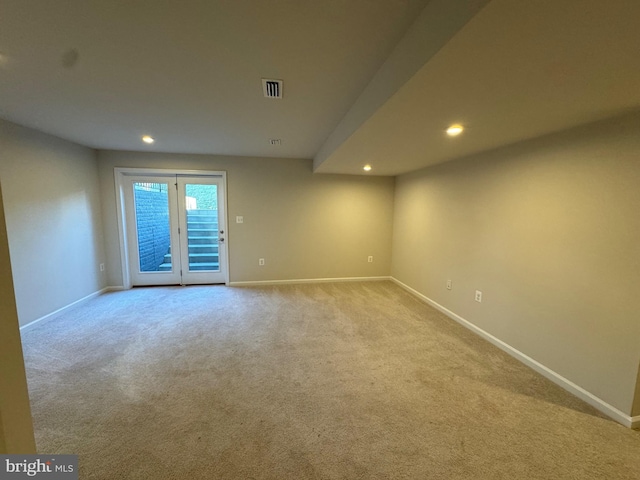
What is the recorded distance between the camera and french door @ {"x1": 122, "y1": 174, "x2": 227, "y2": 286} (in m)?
4.39

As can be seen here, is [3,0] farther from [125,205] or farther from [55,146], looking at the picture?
[125,205]

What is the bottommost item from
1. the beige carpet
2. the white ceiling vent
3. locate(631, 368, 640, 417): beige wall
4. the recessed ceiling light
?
the beige carpet

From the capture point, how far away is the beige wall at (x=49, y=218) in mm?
2793

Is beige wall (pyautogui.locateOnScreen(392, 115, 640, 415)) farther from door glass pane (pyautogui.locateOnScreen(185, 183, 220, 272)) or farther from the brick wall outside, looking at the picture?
the brick wall outside

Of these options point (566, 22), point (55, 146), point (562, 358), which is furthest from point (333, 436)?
point (55, 146)

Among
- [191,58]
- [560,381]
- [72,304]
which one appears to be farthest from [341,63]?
[72,304]

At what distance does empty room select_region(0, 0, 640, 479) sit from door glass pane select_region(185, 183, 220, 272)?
2.67 ft

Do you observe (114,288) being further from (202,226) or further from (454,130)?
(454,130)

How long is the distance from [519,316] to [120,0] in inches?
144

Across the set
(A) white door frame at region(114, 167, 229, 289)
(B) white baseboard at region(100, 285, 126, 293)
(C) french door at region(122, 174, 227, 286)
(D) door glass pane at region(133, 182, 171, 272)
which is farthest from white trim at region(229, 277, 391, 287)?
(B) white baseboard at region(100, 285, 126, 293)

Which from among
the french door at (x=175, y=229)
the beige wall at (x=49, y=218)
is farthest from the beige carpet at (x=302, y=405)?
the french door at (x=175, y=229)

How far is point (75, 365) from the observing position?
232 centimetres

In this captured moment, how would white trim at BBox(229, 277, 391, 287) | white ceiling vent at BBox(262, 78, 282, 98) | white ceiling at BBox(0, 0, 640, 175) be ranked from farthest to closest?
white trim at BBox(229, 277, 391, 287) < white ceiling vent at BBox(262, 78, 282, 98) < white ceiling at BBox(0, 0, 640, 175)

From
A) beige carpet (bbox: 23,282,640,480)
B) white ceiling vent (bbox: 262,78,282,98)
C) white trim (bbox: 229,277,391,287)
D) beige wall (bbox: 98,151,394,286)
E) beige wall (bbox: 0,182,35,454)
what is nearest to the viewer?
beige wall (bbox: 0,182,35,454)
